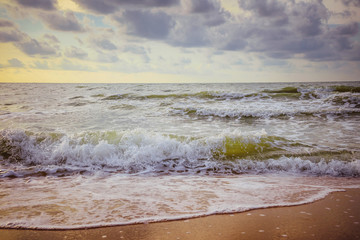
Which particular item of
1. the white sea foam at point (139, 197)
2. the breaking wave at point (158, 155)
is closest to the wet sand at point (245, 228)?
the white sea foam at point (139, 197)

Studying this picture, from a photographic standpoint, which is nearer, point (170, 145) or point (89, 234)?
point (89, 234)

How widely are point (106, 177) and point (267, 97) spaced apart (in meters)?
16.3

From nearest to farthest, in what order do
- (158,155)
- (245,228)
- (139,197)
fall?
(245,228) → (139,197) → (158,155)

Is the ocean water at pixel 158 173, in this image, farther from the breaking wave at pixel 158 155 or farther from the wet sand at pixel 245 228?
the wet sand at pixel 245 228

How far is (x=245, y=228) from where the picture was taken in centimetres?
258

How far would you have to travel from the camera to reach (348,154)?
5285 millimetres

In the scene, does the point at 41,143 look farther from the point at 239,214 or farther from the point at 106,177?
the point at 239,214

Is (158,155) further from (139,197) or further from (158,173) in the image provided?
(139,197)

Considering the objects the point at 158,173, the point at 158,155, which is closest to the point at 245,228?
the point at 158,173

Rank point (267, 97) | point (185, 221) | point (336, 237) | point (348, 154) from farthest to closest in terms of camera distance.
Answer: point (267, 97) → point (348, 154) → point (185, 221) → point (336, 237)

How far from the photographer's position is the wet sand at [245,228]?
2.42 m

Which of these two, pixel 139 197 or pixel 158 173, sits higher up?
pixel 139 197

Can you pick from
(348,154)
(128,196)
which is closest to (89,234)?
(128,196)

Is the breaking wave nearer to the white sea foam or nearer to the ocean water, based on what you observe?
the ocean water
